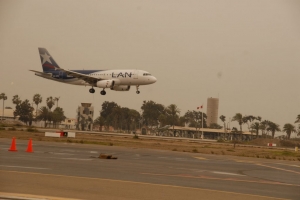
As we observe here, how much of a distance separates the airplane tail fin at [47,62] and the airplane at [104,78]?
3.14 metres

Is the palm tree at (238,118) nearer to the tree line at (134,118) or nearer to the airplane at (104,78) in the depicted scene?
the tree line at (134,118)

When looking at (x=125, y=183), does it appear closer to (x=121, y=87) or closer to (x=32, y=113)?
(x=121, y=87)

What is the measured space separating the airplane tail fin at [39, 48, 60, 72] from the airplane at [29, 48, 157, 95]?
10.3 feet

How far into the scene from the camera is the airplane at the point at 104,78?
65375mm

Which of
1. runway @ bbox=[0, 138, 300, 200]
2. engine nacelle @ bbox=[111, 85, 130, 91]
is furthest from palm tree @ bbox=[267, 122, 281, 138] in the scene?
runway @ bbox=[0, 138, 300, 200]

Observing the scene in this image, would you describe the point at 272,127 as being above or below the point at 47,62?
below

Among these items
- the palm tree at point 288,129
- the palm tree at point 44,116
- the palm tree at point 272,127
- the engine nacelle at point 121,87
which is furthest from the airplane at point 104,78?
the palm tree at point 272,127

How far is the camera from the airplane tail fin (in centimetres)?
7662

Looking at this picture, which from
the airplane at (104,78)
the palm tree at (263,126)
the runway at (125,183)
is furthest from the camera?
the palm tree at (263,126)

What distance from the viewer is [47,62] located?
7769 centimetres

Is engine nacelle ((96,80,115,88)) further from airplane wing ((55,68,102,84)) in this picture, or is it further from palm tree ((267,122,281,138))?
palm tree ((267,122,281,138))

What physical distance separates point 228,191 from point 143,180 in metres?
3.42

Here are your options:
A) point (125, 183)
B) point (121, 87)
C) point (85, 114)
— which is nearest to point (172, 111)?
point (85, 114)

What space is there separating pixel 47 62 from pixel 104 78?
46.9ft
